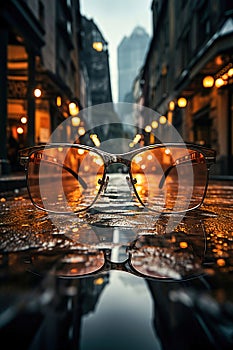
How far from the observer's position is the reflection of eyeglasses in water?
0.66 meters

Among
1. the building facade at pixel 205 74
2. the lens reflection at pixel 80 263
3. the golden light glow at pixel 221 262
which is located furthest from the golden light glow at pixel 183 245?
the building facade at pixel 205 74

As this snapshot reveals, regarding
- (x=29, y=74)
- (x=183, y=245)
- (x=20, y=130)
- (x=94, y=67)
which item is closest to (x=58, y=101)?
(x=20, y=130)

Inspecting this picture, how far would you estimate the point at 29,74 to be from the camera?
32.3 feet

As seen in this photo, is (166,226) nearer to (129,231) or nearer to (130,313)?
(129,231)

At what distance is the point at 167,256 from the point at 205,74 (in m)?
11.0

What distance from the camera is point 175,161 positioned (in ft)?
8.16

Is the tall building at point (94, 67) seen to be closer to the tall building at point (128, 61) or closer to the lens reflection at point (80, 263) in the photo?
the lens reflection at point (80, 263)

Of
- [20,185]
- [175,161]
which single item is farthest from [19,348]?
[20,185]

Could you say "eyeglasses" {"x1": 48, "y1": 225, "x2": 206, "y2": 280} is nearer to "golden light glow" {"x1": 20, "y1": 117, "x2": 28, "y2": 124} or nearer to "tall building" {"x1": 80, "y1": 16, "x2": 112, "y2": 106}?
"golden light glow" {"x1": 20, "y1": 117, "x2": 28, "y2": 124}

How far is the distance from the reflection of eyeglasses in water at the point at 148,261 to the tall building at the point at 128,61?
91990mm

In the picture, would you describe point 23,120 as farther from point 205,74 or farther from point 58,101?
point 205,74

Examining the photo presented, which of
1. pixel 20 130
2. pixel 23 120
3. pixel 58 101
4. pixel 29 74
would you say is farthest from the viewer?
pixel 58 101

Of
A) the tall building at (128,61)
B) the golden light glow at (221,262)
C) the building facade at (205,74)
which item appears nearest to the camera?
the golden light glow at (221,262)

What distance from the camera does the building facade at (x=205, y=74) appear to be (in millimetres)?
9359
